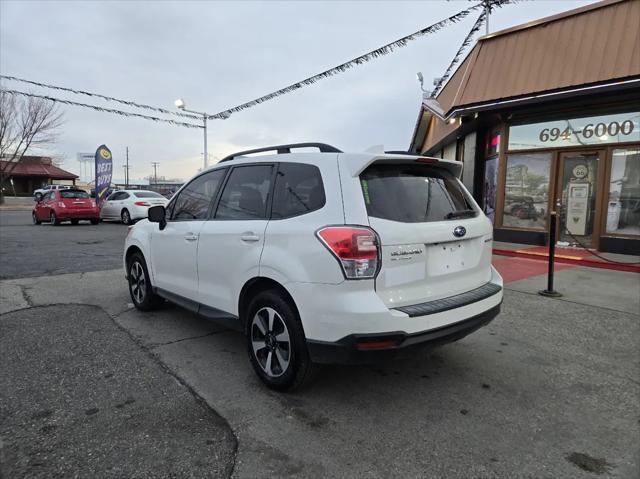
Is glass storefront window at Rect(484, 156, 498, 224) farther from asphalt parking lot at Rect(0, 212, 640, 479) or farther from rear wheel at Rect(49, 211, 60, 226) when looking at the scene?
rear wheel at Rect(49, 211, 60, 226)

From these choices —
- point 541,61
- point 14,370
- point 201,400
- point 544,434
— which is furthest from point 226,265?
point 541,61

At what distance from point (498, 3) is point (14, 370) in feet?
31.0

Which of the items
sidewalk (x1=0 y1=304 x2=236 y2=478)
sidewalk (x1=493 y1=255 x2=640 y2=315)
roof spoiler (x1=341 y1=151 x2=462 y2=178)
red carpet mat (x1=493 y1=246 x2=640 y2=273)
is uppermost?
roof spoiler (x1=341 y1=151 x2=462 y2=178)

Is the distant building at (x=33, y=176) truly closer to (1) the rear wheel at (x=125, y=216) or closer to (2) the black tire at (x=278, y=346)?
(1) the rear wheel at (x=125, y=216)

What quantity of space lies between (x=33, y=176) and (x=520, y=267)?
55.0 metres

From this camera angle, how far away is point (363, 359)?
271 cm

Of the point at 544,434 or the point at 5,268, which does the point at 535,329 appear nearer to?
the point at 544,434

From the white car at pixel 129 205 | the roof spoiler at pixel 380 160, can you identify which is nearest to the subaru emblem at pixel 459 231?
the roof spoiler at pixel 380 160

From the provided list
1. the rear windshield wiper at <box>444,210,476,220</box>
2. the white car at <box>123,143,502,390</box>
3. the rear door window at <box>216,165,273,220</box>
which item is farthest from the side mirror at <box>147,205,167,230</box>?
the rear windshield wiper at <box>444,210,476,220</box>

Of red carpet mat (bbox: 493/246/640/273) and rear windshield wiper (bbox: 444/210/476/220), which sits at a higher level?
rear windshield wiper (bbox: 444/210/476/220)

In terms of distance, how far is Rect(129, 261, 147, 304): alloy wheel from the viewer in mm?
5165

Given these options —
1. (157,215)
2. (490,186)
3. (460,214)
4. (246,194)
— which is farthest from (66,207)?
(460,214)

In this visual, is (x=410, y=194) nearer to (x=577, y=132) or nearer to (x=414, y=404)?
(x=414, y=404)

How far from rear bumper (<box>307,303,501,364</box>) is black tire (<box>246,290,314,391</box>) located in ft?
0.52
